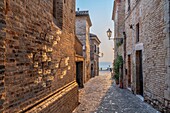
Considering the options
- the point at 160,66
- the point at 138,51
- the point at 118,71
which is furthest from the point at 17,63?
the point at 118,71

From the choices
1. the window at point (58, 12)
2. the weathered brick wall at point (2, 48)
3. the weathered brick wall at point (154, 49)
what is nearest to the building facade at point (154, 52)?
the weathered brick wall at point (154, 49)

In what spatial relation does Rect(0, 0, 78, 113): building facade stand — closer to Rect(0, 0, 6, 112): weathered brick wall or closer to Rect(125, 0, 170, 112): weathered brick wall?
Rect(0, 0, 6, 112): weathered brick wall

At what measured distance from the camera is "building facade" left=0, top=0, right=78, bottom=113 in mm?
2771

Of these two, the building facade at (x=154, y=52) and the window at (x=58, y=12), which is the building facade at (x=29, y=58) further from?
the building facade at (x=154, y=52)

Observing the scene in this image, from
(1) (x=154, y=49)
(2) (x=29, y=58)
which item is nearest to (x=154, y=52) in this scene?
(1) (x=154, y=49)

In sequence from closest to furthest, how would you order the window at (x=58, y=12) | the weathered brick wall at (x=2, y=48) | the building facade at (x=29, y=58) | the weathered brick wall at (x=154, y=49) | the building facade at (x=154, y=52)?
1. the weathered brick wall at (x=2, y=48)
2. the building facade at (x=29, y=58)
3. the window at (x=58, y=12)
4. the building facade at (x=154, y=52)
5. the weathered brick wall at (x=154, y=49)

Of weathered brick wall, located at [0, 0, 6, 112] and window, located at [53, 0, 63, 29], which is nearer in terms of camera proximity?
weathered brick wall, located at [0, 0, 6, 112]

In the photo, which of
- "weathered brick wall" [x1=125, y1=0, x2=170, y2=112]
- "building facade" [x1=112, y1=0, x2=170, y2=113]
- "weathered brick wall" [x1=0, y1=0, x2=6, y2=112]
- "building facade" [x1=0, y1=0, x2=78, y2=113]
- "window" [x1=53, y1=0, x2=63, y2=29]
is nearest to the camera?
"weathered brick wall" [x1=0, y1=0, x2=6, y2=112]

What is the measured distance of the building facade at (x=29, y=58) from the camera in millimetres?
2771

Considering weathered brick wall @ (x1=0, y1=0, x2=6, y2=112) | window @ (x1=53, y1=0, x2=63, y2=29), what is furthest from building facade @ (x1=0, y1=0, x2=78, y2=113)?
window @ (x1=53, y1=0, x2=63, y2=29)

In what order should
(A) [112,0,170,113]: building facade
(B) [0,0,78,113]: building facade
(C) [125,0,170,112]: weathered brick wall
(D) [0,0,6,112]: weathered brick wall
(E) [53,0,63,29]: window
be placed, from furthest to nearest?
(C) [125,0,170,112]: weathered brick wall < (A) [112,0,170,113]: building facade < (E) [53,0,63,29]: window < (B) [0,0,78,113]: building facade < (D) [0,0,6,112]: weathered brick wall

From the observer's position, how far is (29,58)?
11.5 ft

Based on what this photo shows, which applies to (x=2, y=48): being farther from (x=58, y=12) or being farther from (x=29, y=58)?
(x=58, y=12)

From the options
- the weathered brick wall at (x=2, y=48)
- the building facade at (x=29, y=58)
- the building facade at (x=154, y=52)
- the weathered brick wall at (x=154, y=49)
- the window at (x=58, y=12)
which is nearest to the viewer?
the weathered brick wall at (x=2, y=48)
